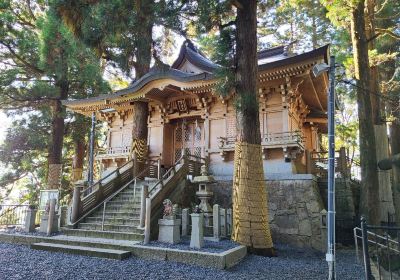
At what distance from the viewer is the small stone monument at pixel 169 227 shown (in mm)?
7734

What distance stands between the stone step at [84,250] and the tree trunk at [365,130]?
7206 millimetres

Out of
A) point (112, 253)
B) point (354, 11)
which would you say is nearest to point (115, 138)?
point (112, 253)

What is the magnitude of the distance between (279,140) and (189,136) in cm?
462

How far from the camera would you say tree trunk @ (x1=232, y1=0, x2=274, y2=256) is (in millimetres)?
7887

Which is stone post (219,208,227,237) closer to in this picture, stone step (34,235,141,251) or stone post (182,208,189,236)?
stone post (182,208,189,236)

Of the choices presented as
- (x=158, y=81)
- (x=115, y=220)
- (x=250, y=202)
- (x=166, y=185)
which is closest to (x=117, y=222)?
(x=115, y=220)

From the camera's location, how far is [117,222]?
370 inches

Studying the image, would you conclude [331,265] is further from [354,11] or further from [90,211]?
[354,11]

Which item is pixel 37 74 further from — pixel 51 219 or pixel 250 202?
pixel 250 202

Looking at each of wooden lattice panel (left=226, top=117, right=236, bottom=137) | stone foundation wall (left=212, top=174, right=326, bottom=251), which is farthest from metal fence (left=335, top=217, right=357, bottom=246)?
wooden lattice panel (left=226, top=117, right=236, bottom=137)

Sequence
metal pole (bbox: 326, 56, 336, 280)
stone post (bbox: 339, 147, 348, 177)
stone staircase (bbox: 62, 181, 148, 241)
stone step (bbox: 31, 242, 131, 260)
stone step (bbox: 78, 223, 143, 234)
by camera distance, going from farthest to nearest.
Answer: stone post (bbox: 339, 147, 348, 177) < stone step (bbox: 78, 223, 143, 234) < stone staircase (bbox: 62, 181, 148, 241) < stone step (bbox: 31, 242, 131, 260) < metal pole (bbox: 326, 56, 336, 280)

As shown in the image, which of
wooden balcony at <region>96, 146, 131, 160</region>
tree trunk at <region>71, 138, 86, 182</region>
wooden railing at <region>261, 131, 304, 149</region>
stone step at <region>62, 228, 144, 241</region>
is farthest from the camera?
tree trunk at <region>71, 138, 86, 182</region>

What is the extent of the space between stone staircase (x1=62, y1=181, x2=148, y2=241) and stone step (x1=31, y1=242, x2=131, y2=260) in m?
1.00

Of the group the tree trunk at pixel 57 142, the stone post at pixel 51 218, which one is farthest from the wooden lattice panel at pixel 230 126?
the tree trunk at pixel 57 142
